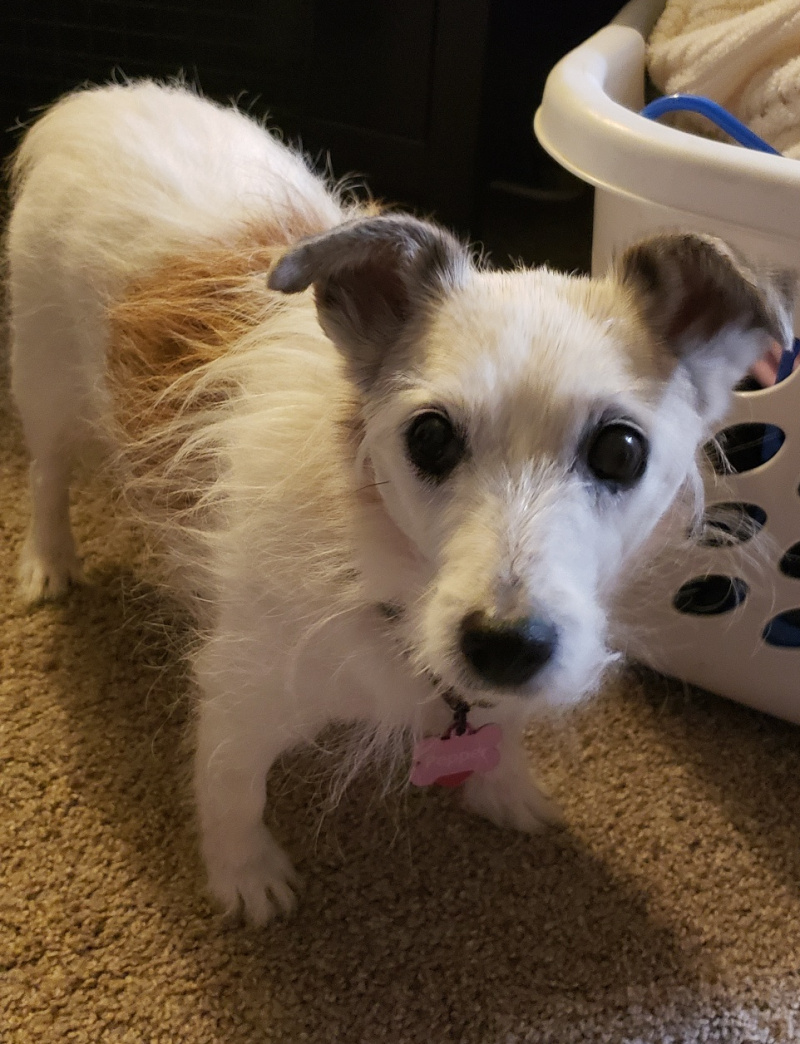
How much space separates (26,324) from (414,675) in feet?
2.70

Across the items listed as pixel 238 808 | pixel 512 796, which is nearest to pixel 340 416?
pixel 238 808

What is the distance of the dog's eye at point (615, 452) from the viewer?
774 mm

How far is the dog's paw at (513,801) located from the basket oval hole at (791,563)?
0.45 meters

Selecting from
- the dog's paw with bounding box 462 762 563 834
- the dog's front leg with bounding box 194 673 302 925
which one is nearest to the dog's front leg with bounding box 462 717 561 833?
the dog's paw with bounding box 462 762 563 834

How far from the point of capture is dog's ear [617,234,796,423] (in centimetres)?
79

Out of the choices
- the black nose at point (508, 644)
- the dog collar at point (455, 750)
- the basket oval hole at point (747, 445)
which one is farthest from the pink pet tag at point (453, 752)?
the basket oval hole at point (747, 445)

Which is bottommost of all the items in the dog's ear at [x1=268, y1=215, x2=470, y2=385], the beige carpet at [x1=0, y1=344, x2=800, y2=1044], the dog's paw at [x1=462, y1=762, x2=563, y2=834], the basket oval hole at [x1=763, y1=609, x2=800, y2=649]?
the beige carpet at [x1=0, y1=344, x2=800, y2=1044]

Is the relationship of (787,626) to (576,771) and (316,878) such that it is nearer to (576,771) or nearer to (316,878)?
(576,771)

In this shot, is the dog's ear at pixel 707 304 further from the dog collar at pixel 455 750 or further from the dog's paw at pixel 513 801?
the dog's paw at pixel 513 801

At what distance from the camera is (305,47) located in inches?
79.0

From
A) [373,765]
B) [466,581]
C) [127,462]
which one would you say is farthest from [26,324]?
[466,581]

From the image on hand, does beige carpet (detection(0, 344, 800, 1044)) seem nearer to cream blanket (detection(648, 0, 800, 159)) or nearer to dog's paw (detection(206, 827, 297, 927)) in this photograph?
dog's paw (detection(206, 827, 297, 927))

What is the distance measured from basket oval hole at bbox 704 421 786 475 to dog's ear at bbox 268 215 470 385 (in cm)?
52

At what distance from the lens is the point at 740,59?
1324 millimetres
